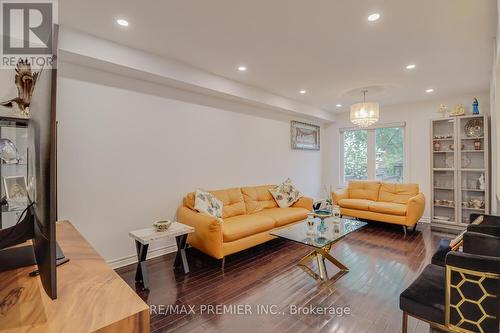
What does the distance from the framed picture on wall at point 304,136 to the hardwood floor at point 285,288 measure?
270 cm

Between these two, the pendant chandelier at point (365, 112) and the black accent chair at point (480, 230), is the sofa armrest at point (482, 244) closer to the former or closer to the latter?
the black accent chair at point (480, 230)

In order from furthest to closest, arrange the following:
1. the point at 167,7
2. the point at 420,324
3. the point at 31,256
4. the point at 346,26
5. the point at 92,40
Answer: the point at 92,40 → the point at 346,26 → the point at 167,7 → the point at 420,324 → the point at 31,256

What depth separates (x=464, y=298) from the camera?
1.40 meters

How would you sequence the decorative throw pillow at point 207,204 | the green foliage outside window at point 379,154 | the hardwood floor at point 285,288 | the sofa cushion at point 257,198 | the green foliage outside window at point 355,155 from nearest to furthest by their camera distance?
the hardwood floor at point 285,288, the decorative throw pillow at point 207,204, the sofa cushion at point 257,198, the green foliage outside window at point 379,154, the green foliage outside window at point 355,155

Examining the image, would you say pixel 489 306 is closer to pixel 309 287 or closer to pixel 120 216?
pixel 309 287

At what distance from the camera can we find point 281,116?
5.34 metres

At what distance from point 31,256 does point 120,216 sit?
6.92ft

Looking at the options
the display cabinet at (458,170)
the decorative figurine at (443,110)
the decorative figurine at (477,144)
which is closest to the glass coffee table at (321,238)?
the display cabinet at (458,170)

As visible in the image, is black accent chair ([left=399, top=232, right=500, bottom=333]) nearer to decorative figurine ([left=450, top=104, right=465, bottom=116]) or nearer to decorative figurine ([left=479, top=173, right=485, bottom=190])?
decorative figurine ([left=479, top=173, right=485, bottom=190])

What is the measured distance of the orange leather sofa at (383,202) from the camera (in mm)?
4211

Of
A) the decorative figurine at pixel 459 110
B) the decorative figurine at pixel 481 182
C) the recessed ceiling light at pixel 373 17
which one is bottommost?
the decorative figurine at pixel 481 182

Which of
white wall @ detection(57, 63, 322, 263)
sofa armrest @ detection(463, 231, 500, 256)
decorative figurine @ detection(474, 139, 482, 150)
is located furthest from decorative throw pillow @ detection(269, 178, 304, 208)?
decorative figurine @ detection(474, 139, 482, 150)

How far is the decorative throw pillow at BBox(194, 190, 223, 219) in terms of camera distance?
10.7 feet

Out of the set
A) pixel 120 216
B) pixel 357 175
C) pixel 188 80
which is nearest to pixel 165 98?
pixel 188 80
